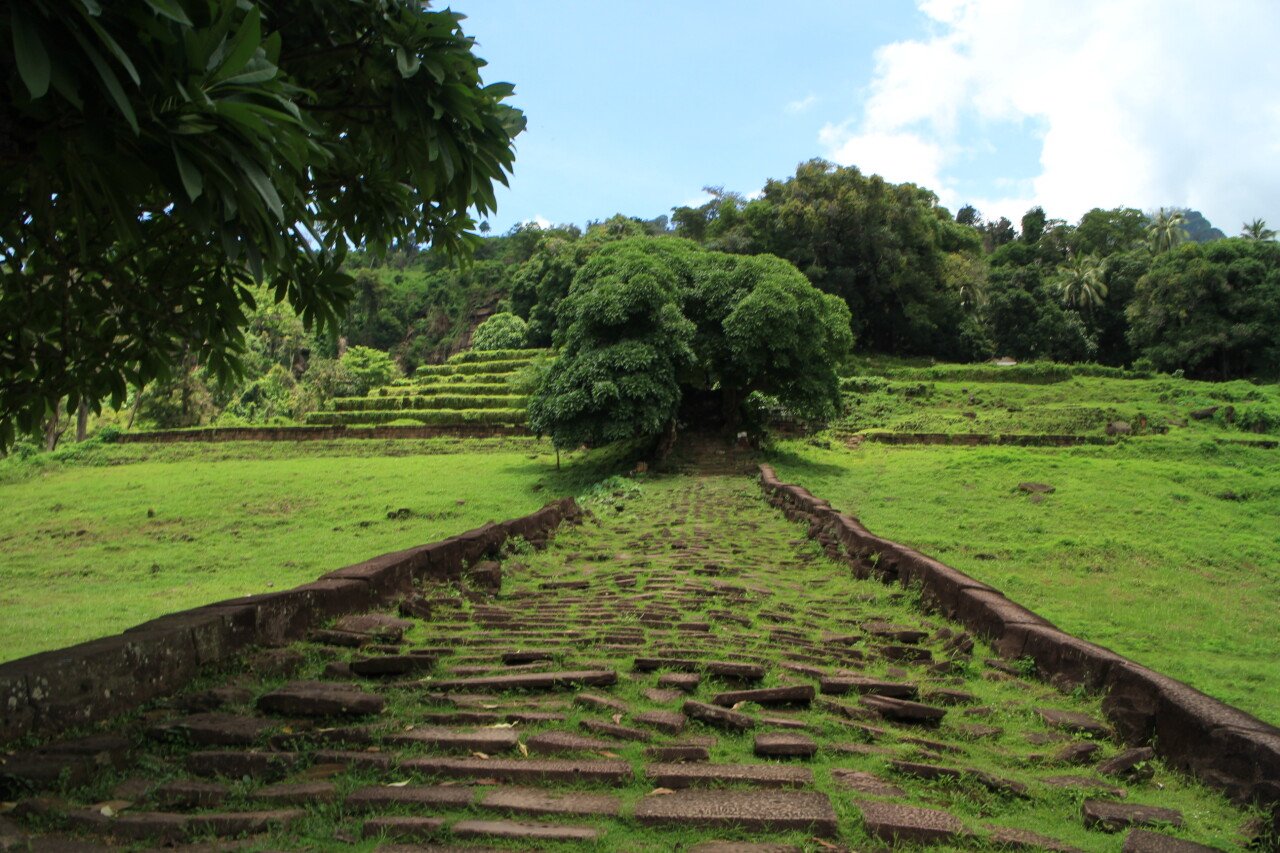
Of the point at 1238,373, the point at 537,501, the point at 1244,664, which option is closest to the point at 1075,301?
the point at 1238,373

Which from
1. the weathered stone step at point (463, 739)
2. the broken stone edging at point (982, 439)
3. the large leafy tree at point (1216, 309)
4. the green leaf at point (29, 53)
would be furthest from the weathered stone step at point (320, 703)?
the large leafy tree at point (1216, 309)

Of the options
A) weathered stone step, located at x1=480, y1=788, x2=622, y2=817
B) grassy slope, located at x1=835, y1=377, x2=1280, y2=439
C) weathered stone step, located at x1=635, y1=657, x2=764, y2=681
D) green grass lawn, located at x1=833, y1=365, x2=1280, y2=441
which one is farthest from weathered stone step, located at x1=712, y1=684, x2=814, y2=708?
grassy slope, located at x1=835, y1=377, x2=1280, y2=439

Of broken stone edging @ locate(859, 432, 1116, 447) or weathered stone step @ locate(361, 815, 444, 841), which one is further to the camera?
broken stone edging @ locate(859, 432, 1116, 447)

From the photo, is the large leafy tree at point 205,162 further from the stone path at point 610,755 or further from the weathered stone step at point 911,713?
the weathered stone step at point 911,713

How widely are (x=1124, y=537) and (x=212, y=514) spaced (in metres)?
16.2

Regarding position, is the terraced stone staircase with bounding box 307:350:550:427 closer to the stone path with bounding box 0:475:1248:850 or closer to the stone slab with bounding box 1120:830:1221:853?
the stone path with bounding box 0:475:1248:850

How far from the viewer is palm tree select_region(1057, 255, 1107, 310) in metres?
52.1

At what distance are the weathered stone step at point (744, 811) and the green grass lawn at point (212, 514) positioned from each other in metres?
5.93

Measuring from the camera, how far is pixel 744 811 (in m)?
2.72

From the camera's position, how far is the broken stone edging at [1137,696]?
3.20m

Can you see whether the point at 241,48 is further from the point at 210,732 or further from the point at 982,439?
the point at 982,439

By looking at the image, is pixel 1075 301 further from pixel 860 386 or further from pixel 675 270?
pixel 675 270

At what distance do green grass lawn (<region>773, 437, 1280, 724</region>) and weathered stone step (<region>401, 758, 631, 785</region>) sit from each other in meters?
4.45

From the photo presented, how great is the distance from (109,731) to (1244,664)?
23.4 ft
